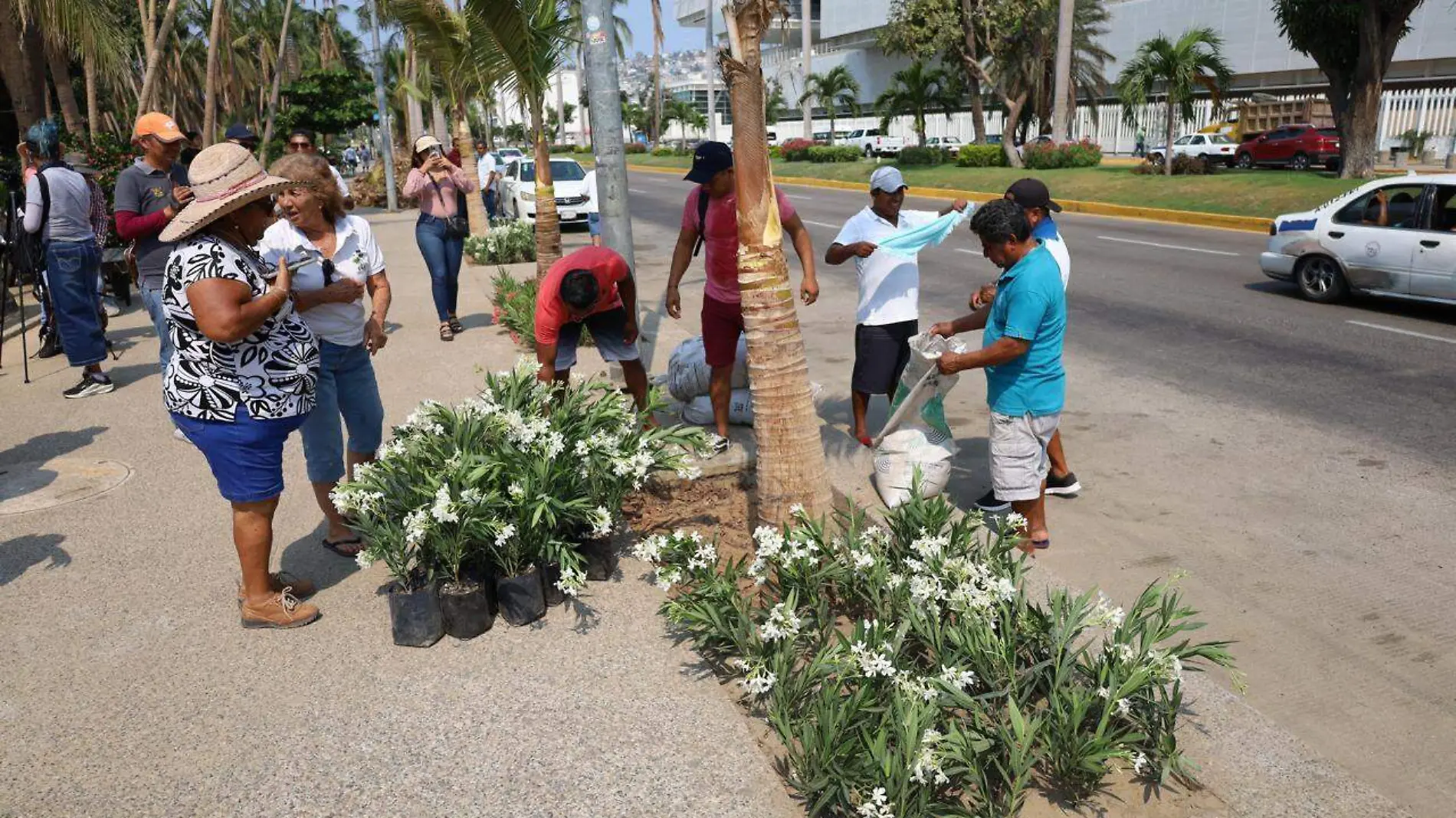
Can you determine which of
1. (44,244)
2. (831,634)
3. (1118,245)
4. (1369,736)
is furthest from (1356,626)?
(1118,245)

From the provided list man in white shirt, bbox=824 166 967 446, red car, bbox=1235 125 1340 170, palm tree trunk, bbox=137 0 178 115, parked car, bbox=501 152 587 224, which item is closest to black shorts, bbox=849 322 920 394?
man in white shirt, bbox=824 166 967 446

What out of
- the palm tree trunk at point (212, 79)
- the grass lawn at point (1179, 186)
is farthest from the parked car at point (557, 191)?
the grass lawn at point (1179, 186)

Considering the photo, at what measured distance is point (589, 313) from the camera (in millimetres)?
5102

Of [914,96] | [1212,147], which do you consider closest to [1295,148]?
[1212,147]

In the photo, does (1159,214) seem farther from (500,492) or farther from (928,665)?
(500,492)

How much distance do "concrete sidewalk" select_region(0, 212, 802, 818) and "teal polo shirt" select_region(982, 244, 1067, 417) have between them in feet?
5.99

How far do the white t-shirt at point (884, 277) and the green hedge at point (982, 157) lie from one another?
81.8ft

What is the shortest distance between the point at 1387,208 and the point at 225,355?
10363mm

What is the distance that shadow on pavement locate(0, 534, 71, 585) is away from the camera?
4.58 m

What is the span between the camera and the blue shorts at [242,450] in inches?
145

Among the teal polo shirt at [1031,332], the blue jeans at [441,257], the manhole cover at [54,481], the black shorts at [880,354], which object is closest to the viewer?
the teal polo shirt at [1031,332]

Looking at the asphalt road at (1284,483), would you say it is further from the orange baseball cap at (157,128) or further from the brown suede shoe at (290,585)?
the orange baseball cap at (157,128)

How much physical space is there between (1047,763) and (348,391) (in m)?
3.45

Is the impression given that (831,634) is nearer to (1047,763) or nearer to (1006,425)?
(1047,763)
